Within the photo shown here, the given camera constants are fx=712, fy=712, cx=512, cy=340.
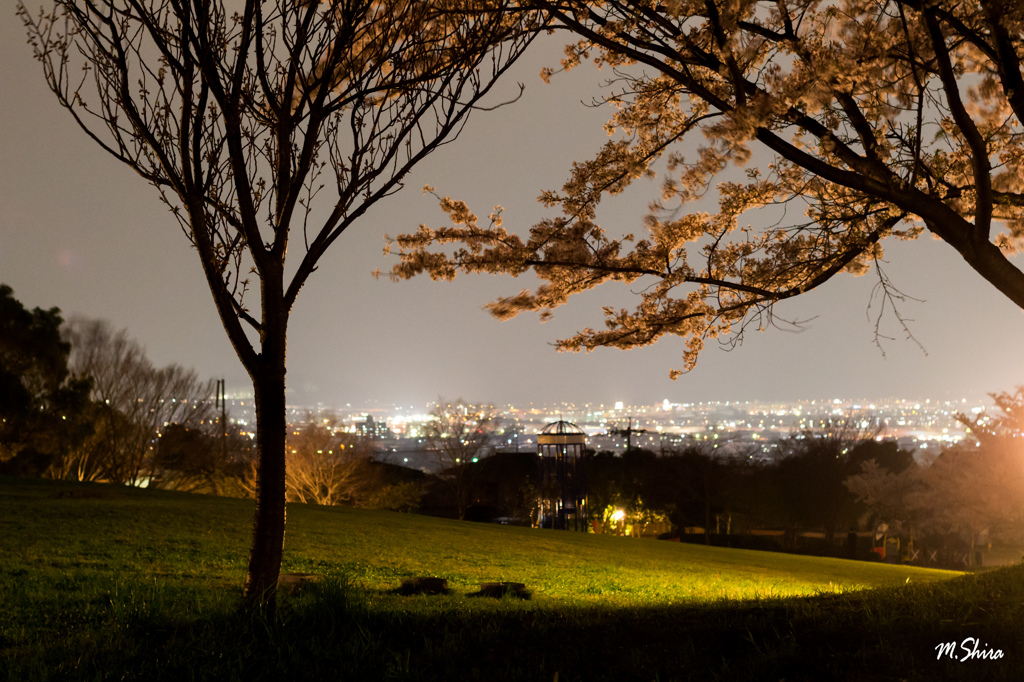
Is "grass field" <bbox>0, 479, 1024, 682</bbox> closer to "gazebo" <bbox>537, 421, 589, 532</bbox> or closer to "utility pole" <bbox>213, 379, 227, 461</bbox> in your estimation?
"gazebo" <bbox>537, 421, 589, 532</bbox>

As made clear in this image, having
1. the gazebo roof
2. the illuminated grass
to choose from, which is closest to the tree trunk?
the illuminated grass

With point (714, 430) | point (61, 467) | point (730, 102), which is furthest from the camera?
point (714, 430)

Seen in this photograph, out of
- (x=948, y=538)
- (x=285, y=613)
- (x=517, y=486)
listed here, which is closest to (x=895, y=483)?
(x=948, y=538)

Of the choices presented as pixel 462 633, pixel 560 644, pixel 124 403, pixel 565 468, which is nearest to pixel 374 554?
pixel 462 633

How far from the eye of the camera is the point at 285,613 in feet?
13.5

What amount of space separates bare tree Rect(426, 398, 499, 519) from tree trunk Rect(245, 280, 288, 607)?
3053cm

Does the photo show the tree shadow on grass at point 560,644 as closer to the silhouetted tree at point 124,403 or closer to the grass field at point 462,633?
the grass field at point 462,633

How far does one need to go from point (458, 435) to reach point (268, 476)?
33.0 m

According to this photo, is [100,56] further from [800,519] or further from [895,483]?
[800,519]

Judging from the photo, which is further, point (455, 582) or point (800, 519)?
point (800, 519)

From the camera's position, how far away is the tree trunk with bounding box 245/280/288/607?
4402 millimetres

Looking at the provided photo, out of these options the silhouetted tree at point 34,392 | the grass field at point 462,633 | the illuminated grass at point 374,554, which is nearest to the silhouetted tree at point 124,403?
the silhouetted tree at point 34,392

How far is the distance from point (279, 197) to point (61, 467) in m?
26.4

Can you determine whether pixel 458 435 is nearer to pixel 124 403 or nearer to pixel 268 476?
pixel 124 403
